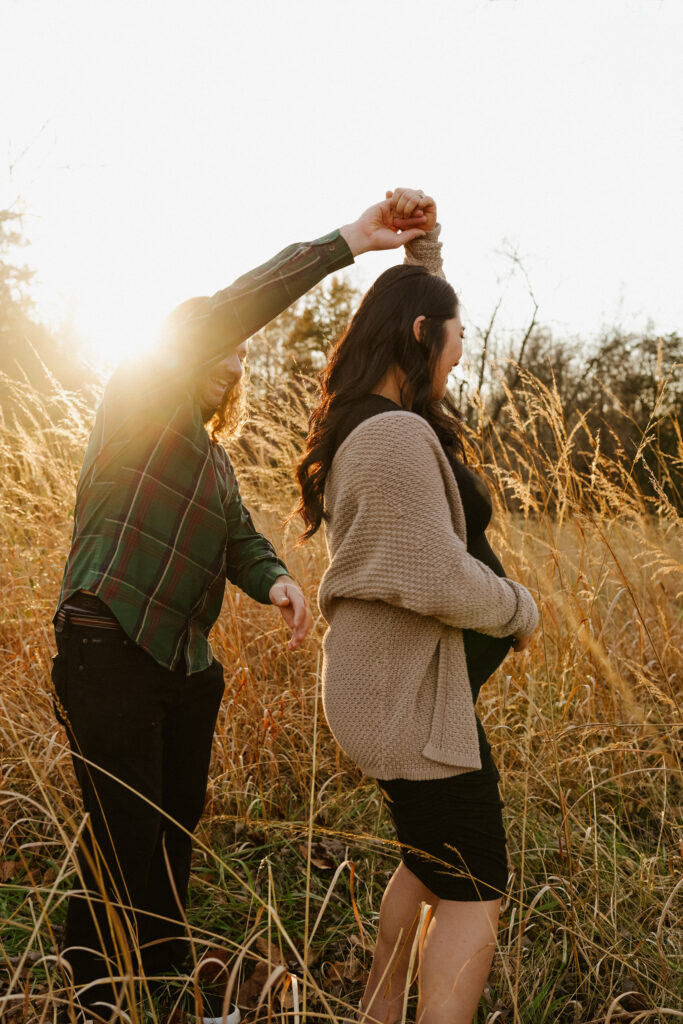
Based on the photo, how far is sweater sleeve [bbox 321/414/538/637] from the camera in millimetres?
1269

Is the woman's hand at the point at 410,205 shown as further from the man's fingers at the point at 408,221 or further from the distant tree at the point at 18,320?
the distant tree at the point at 18,320

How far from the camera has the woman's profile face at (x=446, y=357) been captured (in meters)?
1.47

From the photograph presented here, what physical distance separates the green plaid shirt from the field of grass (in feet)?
1.87

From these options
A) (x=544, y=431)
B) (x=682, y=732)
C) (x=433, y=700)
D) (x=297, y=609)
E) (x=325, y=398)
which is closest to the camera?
(x=433, y=700)

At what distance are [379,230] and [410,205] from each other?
83 millimetres

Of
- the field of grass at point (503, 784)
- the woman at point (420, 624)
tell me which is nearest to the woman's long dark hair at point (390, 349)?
the woman at point (420, 624)

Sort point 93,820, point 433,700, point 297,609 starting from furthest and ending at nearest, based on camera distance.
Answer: point 297,609 → point 93,820 → point 433,700

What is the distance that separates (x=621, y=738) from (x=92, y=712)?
188 centimetres

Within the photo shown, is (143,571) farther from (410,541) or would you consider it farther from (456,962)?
(456,962)

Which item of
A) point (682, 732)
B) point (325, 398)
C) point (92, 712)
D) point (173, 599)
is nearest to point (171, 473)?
point (173, 599)

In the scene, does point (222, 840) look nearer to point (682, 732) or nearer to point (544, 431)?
point (682, 732)

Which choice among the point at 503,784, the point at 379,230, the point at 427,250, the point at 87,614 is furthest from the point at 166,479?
the point at 503,784

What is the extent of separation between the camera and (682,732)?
254cm

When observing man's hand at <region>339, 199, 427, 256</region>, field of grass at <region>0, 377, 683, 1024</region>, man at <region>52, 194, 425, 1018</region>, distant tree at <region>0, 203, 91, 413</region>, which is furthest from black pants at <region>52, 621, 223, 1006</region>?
distant tree at <region>0, 203, 91, 413</region>
